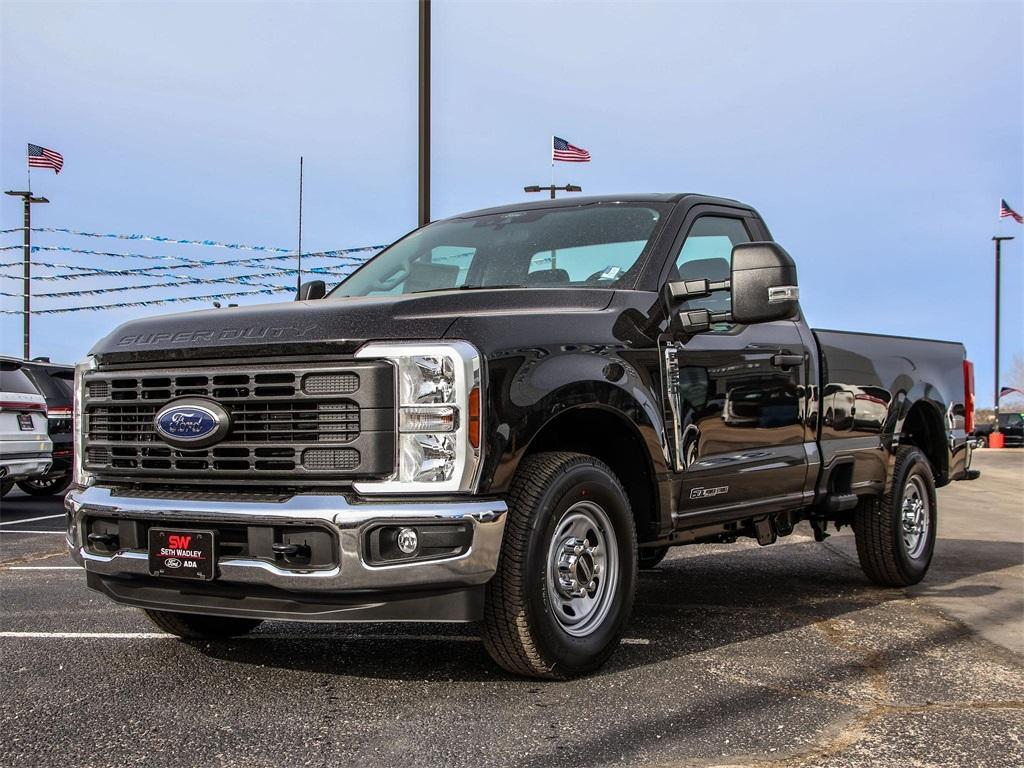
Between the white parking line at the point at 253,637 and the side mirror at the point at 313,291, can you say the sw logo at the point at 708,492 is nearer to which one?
the white parking line at the point at 253,637

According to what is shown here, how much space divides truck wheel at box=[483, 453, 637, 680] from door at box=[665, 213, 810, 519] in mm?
647

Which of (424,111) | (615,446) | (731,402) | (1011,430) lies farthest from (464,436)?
(1011,430)

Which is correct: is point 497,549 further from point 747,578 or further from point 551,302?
point 747,578

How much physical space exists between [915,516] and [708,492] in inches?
107

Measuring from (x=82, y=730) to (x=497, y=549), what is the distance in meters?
1.50

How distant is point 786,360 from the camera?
5910mm

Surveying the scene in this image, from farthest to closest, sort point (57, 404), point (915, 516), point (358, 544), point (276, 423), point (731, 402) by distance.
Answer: point (57, 404)
point (915, 516)
point (731, 402)
point (276, 423)
point (358, 544)

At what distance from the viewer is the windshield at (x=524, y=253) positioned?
207 inches

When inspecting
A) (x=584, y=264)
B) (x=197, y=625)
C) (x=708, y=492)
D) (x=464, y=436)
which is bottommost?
(x=197, y=625)

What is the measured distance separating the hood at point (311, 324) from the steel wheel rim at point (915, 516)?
358 centimetres

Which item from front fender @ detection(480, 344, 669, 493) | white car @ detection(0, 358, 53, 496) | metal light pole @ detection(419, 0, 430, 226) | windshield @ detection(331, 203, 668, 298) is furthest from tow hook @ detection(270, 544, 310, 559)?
metal light pole @ detection(419, 0, 430, 226)

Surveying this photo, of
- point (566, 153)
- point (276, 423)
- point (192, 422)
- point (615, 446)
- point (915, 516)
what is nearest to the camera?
point (276, 423)

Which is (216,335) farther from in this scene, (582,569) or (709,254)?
(709,254)

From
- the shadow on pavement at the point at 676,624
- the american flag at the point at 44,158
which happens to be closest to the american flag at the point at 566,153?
the american flag at the point at 44,158
